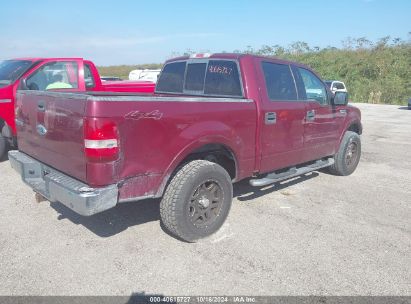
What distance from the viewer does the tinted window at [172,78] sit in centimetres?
507

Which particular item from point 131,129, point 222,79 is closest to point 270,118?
point 222,79

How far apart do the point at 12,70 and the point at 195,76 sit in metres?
4.25

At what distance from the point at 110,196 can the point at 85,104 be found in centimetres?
Answer: 76

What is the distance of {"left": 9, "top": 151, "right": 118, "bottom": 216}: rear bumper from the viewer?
3016mm

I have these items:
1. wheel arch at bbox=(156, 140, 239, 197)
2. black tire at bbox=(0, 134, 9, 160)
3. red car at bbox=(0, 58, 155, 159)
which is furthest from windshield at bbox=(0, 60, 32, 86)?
wheel arch at bbox=(156, 140, 239, 197)

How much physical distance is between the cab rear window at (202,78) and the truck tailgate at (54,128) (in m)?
1.88

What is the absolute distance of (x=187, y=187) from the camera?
3.55 m

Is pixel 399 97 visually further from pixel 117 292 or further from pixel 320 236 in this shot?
pixel 117 292

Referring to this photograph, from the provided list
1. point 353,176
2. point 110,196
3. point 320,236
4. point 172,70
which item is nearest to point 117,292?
point 110,196

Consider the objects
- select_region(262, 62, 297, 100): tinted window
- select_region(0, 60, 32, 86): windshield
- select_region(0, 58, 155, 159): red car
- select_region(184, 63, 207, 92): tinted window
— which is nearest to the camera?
select_region(262, 62, 297, 100): tinted window

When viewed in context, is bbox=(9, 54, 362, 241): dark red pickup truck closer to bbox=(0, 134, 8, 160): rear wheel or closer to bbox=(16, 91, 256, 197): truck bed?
bbox=(16, 91, 256, 197): truck bed

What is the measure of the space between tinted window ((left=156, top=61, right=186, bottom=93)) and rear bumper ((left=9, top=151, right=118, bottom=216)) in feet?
6.78

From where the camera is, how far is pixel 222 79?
4543mm

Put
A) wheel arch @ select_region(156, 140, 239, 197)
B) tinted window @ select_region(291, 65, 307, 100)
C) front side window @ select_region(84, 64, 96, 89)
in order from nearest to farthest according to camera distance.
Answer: wheel arch @ select_region(156, 140, 239, 197), tinted window @ select_region(291, 65, 307, 100), front side window @ select_region(84, 64, 96, 89)
